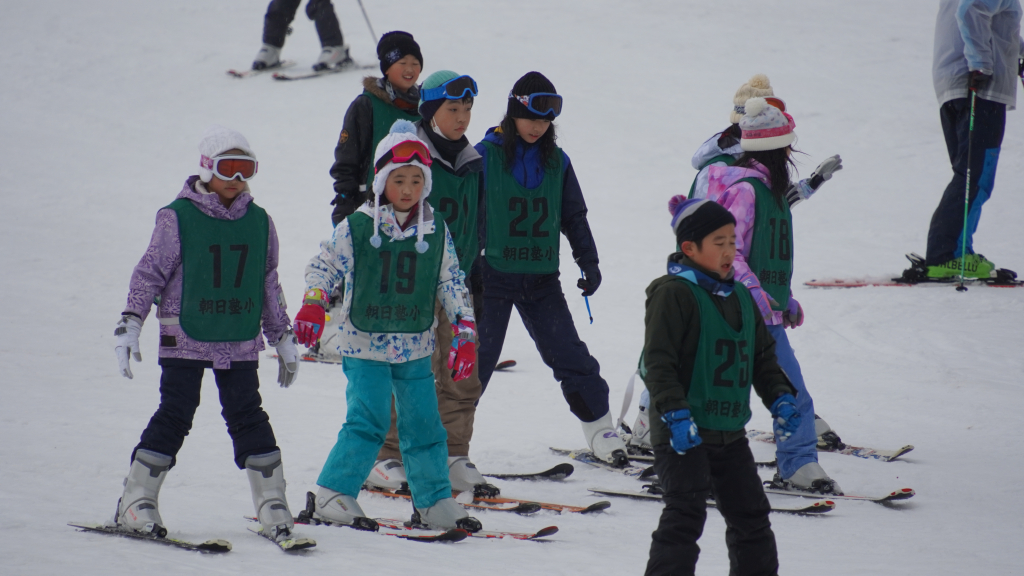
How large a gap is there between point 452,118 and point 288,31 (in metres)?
13.1

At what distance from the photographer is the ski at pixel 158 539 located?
149 inches

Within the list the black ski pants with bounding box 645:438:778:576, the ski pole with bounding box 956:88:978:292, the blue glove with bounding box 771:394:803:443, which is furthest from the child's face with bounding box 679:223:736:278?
the ski pole with bounding box 956:88:978:292

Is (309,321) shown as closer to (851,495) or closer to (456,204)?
(456,204)

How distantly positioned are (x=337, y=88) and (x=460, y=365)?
1291 cm

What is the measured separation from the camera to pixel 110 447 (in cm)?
550

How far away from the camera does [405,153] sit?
4469 millimetres

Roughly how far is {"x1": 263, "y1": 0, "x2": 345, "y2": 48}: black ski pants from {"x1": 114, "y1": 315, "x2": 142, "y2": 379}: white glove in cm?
1343

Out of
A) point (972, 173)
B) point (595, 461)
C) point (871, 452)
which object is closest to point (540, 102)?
point (595, 461)

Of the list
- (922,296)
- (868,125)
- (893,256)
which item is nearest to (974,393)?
(922,296)

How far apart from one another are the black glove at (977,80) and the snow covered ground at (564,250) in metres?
1.79

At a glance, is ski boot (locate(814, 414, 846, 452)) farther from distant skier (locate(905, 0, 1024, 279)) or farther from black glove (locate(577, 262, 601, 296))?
distant skier (locate(905, 0, 1024, 279))

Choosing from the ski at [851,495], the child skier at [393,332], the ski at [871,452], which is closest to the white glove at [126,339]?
the child skier at [393,332]

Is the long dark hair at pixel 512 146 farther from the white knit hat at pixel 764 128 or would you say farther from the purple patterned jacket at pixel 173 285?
the purple patterned jacket at pixel 173 285

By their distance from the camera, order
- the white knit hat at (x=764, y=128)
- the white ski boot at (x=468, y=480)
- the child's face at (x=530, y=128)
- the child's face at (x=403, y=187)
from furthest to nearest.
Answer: the child's face at (x=530, y=128) < the white knit hat at (x=764, y=128) < the white ski boot at (x=468, y=480) < the child's face at (x=403, y=187)
